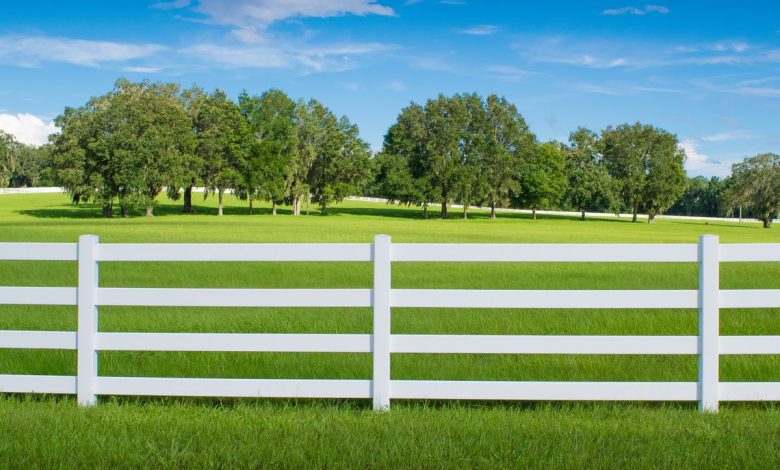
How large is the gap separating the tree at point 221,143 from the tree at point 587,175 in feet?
170

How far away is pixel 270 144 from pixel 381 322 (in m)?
95.4

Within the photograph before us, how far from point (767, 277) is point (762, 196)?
88.0 metres

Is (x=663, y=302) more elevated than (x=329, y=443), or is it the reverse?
(x=663, y=302)

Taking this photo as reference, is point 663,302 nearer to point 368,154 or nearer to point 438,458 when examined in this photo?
point 438,458

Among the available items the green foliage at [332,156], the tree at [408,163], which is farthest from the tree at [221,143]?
the tree at [408,163]

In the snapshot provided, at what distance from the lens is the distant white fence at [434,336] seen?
22.7 feet

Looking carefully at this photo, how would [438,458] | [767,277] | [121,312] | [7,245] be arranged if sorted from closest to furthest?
[438,458] < [7,245] < [121,312] < [767,277]

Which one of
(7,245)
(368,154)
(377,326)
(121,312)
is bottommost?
(121,312)

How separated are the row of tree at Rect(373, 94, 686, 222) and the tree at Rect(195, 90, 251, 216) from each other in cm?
2043

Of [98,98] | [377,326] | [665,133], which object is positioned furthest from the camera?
[665,133]

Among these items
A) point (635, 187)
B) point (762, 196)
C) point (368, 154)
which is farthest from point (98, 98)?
point (762, 196)

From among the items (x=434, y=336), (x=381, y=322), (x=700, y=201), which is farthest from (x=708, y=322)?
(x=700, y=201)

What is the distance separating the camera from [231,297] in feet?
23.5

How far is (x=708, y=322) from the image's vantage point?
7.01m
